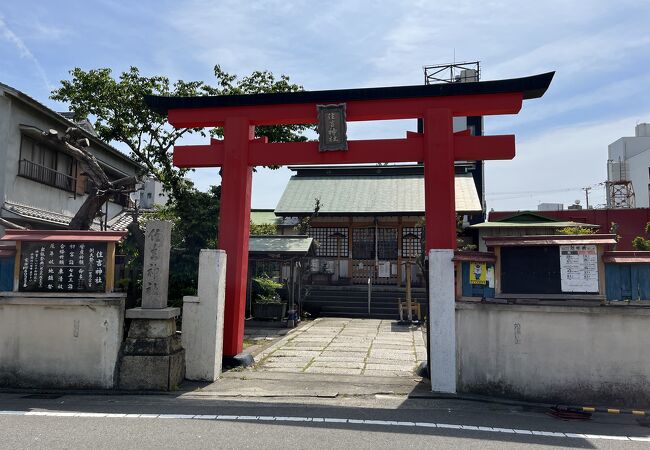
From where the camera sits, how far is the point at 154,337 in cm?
825

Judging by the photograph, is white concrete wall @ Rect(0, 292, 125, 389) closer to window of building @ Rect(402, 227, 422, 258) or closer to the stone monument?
the stone monument

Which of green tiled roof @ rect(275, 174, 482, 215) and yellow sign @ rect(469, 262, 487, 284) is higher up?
green tiled roof @ rect(275, 174, 482, 215)

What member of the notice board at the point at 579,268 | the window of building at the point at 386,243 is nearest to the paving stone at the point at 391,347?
the notice board at the point at 579,268

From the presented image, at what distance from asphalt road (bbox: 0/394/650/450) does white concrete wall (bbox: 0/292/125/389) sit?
0.53 meters

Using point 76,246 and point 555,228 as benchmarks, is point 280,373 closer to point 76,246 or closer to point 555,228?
point 76,246

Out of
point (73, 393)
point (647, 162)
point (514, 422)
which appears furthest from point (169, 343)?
point (647, 162)

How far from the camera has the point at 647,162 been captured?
36.7 metres

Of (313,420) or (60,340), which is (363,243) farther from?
(313,420)

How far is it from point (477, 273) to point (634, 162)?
39.4 m

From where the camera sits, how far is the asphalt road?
17.8 ft

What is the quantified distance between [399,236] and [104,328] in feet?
53.1

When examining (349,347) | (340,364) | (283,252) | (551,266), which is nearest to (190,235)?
(283,252)

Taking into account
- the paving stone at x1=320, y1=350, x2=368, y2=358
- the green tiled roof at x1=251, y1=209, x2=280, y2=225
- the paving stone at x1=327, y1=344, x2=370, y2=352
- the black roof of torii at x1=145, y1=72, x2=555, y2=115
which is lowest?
the paving stone at x1=320, y1=350, x2=368, y2=358

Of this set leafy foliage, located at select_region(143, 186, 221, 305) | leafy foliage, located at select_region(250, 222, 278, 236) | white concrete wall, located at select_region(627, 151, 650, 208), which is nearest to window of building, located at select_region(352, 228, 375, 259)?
leafy foliage, located at select_region(250, 222, 278, 236)
